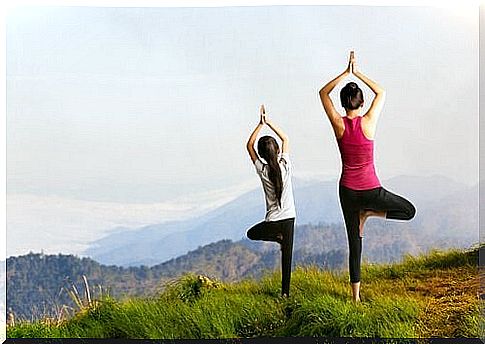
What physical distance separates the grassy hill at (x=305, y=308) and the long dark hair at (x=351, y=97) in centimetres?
95

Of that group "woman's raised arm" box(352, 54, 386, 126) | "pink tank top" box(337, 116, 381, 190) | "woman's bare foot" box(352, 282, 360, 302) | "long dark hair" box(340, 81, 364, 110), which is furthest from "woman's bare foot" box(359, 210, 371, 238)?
"long dark hair" box(340, 81, 364, 110)

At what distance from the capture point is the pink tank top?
6250mm

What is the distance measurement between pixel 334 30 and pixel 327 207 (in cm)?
105

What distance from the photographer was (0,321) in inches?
249

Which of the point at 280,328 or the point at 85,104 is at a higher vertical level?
the point at 85,104

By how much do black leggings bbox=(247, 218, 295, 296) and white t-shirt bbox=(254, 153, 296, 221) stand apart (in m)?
0.04

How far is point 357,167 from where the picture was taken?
247 inches

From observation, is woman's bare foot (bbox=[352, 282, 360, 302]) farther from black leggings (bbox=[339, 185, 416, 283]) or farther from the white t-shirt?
the white t-shirt

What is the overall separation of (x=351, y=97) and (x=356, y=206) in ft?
2.10

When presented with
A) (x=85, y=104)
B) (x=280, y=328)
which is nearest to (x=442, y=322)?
(x=280, y=328)

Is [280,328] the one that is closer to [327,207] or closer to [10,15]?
[327,207]

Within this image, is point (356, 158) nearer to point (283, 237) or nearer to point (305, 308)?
point (283, 237)

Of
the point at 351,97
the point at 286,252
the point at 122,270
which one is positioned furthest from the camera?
the point at 122,270

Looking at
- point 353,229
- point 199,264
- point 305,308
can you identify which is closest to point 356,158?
point 353,229
